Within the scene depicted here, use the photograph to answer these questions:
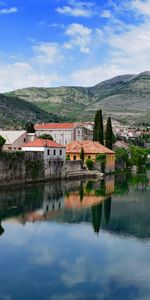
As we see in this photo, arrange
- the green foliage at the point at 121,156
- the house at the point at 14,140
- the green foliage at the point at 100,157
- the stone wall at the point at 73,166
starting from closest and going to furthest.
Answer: the stone wall at the point at 73,166 < the house at the point at 14,140 < the green foliage at the point at 100,157 < the green foliage at the point at 121,156

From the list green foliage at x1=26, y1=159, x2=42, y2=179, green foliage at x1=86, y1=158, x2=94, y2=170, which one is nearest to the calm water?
green foliage at x1=26, y1=159, x2=42, y2=179

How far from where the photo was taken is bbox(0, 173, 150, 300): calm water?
17625 millimetres

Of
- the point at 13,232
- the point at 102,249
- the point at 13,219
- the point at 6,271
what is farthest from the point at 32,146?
the point at 6,271

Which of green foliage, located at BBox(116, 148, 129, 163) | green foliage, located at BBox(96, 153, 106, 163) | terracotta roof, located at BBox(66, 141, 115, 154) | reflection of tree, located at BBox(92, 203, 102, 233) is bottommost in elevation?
green foliage, located at BBox(116, 148, 129, 163)

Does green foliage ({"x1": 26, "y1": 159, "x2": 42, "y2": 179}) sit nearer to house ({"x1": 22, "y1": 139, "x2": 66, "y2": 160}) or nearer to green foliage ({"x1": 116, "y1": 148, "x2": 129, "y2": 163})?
house ({"x1": 22, "y1": 139, "x2": 66, "y2": 160})

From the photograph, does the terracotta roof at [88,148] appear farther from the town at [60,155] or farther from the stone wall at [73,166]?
the stone wall at [73,166]

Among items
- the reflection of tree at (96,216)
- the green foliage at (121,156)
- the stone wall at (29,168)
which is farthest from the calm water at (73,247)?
the green foliage at (121,156)

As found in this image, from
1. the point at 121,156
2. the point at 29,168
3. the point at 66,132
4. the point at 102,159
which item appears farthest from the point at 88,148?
the point at 66,132

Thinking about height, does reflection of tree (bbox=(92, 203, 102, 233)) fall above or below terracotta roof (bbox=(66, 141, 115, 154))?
below

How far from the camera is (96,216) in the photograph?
3297 centimetres

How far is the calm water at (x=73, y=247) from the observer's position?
17625 millimetres

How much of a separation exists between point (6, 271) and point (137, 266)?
19.4 ft

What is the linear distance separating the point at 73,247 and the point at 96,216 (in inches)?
369

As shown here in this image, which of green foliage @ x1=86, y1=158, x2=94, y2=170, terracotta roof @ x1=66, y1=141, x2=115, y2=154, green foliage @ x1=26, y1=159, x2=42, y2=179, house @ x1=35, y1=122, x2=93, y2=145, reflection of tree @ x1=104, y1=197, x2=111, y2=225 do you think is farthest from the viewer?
house @ x1=35, y1=122, x2=93, y2=145
